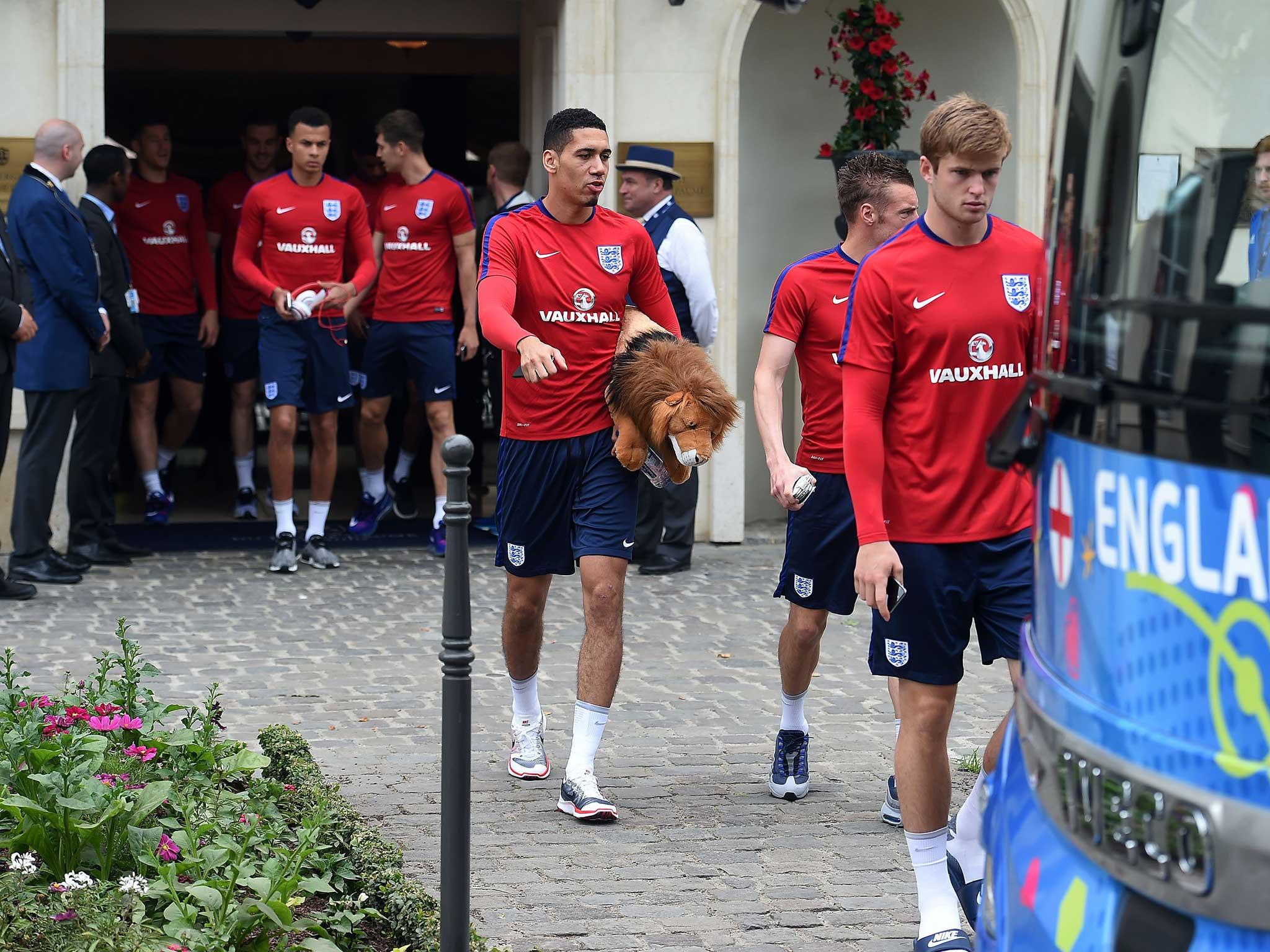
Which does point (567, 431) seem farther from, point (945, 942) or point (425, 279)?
point (425, 279)

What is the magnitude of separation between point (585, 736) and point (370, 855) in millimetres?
1190

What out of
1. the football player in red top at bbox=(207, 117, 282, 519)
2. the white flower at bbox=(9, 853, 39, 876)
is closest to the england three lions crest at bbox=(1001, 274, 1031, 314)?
the white flower at bbox=(9, 853, 39, 876)

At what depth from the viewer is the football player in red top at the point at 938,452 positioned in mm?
4309

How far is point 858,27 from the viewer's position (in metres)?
11.5

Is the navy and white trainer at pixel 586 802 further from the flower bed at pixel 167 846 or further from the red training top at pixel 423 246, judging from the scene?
the red training top at pixel 423 246

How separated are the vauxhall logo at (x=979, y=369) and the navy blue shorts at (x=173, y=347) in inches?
324

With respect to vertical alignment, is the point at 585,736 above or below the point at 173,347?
below

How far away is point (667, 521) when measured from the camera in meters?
10.4

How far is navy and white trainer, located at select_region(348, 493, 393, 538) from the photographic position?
11.3 meters

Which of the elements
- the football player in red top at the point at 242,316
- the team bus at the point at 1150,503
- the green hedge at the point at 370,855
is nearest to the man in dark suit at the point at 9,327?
the football player in red top at the point at 242,316

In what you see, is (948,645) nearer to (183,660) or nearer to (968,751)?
(968,751)

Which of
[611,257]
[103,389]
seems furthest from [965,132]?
[103,389]

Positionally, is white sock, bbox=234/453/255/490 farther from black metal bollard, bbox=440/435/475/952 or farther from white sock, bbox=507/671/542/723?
black metal bollard, bbox=440/435/475/952

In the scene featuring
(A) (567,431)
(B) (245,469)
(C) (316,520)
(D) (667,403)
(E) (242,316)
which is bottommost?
(C) (316,520)
